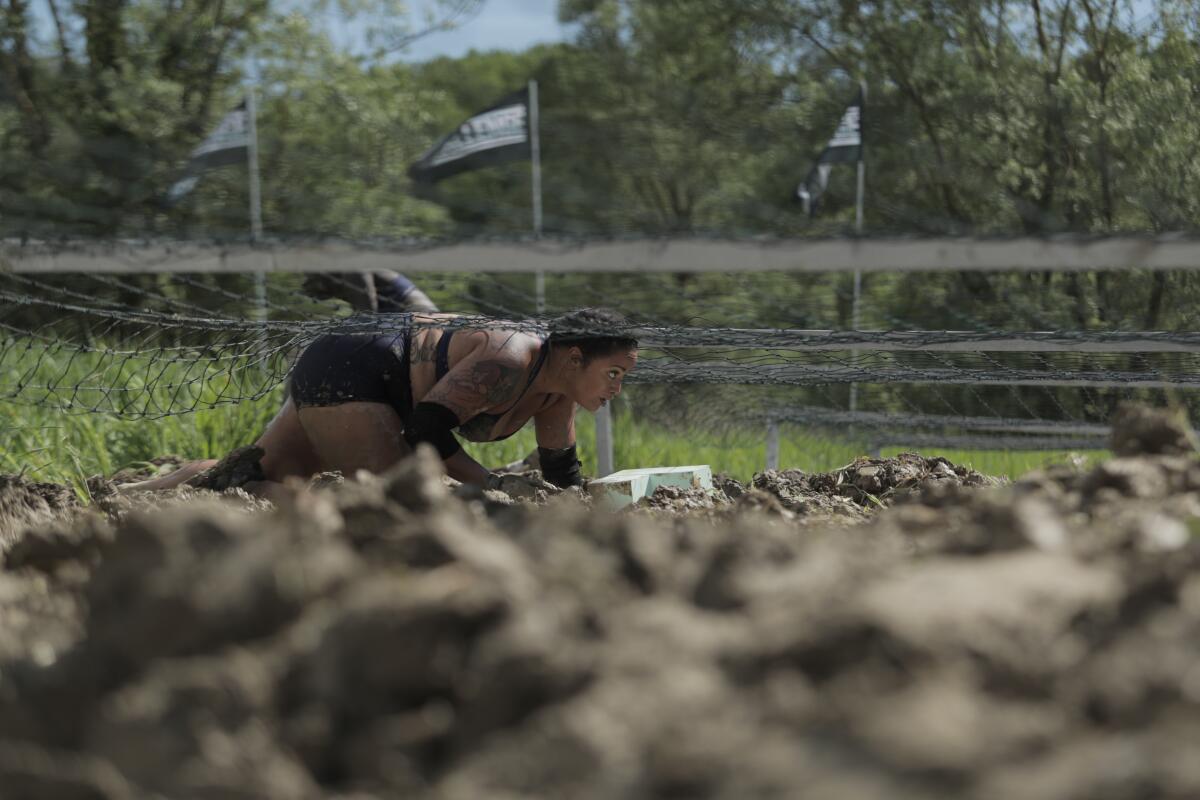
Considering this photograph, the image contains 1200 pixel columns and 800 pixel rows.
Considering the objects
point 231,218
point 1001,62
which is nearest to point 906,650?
point 1001,62

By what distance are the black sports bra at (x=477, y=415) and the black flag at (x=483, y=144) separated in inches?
219

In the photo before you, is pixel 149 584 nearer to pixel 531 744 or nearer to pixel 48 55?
pixel 531 744

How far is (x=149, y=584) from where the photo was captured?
1.13 meters

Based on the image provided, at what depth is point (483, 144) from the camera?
10016 mm

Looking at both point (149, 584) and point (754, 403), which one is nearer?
point (149, 584)

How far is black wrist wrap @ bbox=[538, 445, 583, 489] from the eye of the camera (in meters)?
4.63

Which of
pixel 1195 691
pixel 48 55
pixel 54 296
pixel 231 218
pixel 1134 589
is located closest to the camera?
pixel 1195 691

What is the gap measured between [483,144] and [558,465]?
5.93m

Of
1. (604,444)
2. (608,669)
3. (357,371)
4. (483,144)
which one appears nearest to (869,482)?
(357,371)

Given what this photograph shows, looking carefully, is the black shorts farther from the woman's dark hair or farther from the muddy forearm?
the woman's dark hair

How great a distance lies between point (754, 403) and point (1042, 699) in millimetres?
4987

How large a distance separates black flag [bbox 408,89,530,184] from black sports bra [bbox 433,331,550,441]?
5574 mm

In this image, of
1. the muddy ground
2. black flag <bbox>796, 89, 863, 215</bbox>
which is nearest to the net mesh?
black flag <bbox>796, 89, 863, 215</bbox>

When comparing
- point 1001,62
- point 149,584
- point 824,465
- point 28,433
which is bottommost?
point 824,465
